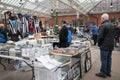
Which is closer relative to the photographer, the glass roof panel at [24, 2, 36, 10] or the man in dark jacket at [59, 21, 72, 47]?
the man in dark jacket at [59, 21, 72, 47]

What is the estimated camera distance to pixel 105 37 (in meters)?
3.84

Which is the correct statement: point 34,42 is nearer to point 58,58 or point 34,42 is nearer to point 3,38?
point 58,58

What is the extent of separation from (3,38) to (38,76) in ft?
10.1

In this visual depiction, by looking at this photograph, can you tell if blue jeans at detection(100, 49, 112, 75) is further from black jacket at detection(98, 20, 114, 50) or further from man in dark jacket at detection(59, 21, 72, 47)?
man in dark jacket at detection(59, 21, 72, 47)

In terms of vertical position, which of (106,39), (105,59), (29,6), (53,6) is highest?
(53,6)

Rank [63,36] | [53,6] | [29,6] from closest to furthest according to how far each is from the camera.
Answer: [63,36] → [29,6] → [53,6]

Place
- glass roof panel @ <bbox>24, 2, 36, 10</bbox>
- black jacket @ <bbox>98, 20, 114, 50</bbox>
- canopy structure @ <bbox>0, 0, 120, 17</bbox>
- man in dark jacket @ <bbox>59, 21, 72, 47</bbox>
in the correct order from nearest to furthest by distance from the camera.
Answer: black jacket @ <bbox>98, 20, 114, 50</bbox>, man in dark jacket @ <bbox>59, 21, 72, 47</bbox>, canopy structure @ <bbox>0, 0, 120, 17</bbox>, glass roof panel @ <bbox>24, 2, 36, 10</bbox>

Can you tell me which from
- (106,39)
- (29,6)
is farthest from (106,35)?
(29,6)

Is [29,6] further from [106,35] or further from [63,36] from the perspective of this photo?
[106,35]

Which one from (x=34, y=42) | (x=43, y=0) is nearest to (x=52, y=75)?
(x=34, y=42)

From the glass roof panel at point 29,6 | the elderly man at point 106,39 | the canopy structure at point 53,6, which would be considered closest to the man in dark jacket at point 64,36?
the elderly man at point 106,39

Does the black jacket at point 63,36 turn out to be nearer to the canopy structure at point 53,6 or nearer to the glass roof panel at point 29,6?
the canopy structure at point 53,6

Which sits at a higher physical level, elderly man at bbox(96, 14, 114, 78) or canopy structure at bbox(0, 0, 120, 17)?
canopy structure at bbox(0, 0, 120, 17)

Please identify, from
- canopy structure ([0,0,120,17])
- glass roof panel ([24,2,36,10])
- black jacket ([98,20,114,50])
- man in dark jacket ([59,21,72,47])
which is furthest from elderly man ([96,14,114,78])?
glass roof panel ([24,2,36,10])
